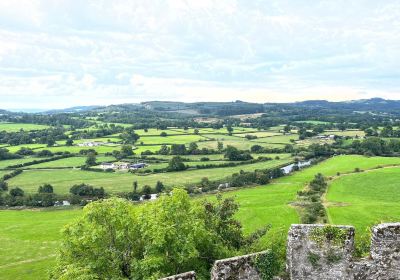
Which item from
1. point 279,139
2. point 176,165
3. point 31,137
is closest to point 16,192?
point 176,165

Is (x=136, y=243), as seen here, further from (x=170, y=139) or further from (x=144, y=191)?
(x=170, y=139)

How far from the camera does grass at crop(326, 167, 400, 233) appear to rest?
63.9 m

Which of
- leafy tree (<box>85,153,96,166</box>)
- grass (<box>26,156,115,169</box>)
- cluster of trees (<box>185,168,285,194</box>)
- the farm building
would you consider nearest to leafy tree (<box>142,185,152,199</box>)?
cluster of trees (<box>185,168,285,194</box>)

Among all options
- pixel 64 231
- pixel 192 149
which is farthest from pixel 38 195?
pixel 64 231

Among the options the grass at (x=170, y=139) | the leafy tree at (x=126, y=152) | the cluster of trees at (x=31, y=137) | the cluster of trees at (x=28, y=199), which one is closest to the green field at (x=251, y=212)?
the cluster of trees at (x=28, y=199)

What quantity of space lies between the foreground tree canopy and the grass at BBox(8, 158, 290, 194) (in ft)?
223

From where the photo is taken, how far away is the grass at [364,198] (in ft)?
210

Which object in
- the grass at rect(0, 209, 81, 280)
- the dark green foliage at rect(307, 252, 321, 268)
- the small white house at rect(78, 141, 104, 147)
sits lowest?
the grass at rect(0, 209, 81, 280)

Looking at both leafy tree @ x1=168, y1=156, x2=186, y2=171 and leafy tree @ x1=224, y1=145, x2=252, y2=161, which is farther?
leafy tree @ x1=224, y1=145, x2=252, y2=161

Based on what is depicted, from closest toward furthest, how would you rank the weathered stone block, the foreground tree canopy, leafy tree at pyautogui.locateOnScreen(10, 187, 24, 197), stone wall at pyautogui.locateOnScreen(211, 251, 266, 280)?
1. stone wall at pyautogui.locateOnScreen(211, 251, 266, 280)
2. the weathered stone block
3. the foreground tree canopy
4. leafy tree at pyautogui.locateOnScreen(10, 187, 24, 197)

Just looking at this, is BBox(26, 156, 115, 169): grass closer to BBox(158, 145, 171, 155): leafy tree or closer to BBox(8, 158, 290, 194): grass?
BBox(8, 158, 290, 194): grass

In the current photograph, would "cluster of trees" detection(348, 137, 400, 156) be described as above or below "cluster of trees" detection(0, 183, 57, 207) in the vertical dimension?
above

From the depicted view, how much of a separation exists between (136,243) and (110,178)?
269 ft

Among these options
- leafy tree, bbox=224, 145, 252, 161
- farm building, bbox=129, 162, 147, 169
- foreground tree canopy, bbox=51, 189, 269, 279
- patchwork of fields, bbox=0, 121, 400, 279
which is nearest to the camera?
foreground tree canopy, bbox=51, 189, 269, 279
